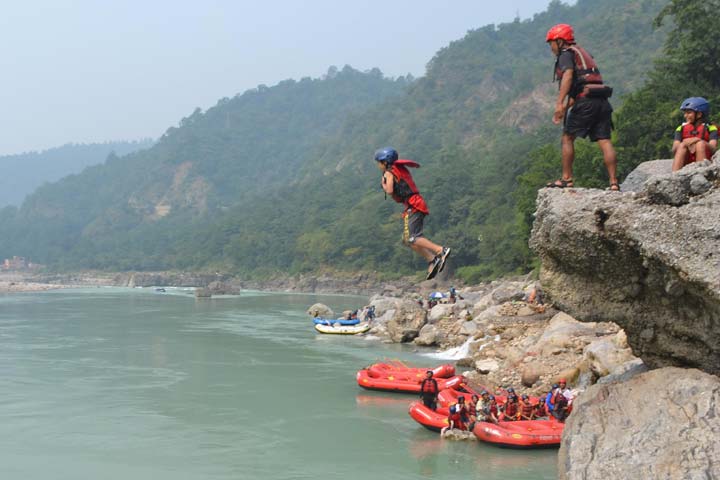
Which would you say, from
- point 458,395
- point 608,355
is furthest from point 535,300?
point 608,355

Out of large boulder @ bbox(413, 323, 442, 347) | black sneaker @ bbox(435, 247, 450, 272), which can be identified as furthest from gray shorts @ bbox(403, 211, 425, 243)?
large boulder @ bbox(413, 323, 442, 347)

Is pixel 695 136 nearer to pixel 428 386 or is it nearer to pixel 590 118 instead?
pixel 590 118

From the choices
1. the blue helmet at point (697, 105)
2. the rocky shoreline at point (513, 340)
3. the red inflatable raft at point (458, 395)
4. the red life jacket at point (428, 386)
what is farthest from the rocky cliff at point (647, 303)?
the red life jacket at point (428, 386)

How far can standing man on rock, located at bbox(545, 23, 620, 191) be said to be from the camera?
6656 mm

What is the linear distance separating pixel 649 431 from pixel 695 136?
116 inches

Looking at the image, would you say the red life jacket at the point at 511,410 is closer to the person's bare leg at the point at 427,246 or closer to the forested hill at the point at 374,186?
the person's bare leg at the point at 427,246

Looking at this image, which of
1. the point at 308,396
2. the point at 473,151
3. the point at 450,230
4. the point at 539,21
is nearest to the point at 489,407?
the point at 308,396

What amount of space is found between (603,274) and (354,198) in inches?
4268

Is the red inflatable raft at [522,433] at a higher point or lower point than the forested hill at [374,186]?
lower

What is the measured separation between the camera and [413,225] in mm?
7840

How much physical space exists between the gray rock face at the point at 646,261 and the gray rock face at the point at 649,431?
37cm

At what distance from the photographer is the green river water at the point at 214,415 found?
597 inches

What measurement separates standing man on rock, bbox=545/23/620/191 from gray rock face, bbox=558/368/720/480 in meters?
1.84

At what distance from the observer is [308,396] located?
21.9 meters
